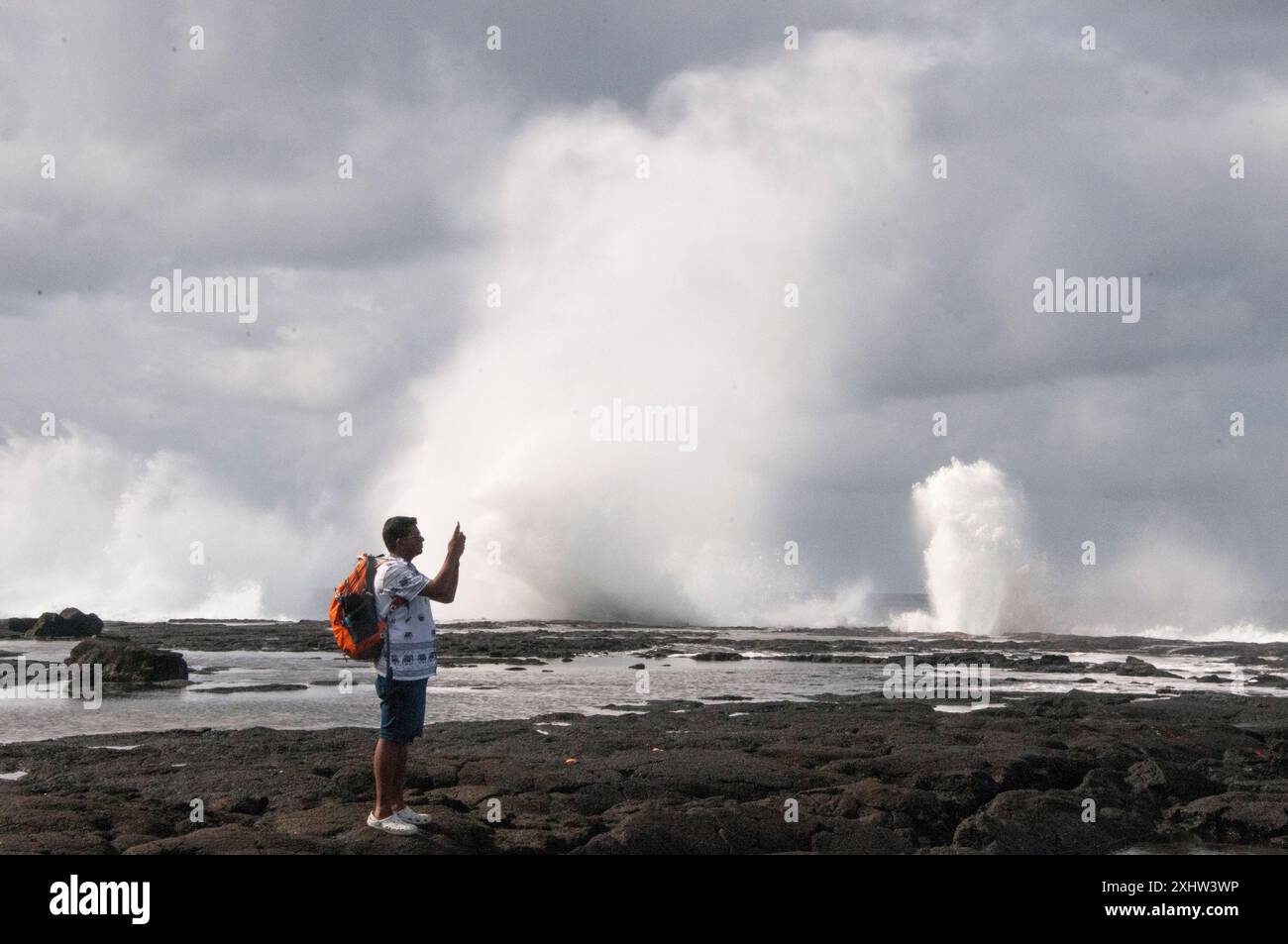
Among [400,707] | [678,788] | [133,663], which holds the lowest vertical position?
[133,663]

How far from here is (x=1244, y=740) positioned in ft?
53.1

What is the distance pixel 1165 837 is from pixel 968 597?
58.7 m

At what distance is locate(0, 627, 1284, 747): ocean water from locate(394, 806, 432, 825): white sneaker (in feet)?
30.9

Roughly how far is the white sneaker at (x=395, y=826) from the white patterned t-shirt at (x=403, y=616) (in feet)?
4.16

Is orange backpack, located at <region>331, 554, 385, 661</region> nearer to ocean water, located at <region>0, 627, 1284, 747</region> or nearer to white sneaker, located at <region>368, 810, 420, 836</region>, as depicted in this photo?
white sneaker, located at <region>368, 810, 420, 836</region>

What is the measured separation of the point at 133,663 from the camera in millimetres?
27453

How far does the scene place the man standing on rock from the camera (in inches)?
325

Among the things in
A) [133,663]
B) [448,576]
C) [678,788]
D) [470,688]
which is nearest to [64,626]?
[133,663]

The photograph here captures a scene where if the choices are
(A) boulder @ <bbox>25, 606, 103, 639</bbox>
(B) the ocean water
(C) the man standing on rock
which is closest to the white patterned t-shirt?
(C) the man standing on rock

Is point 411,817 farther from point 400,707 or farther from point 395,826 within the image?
point 400,707

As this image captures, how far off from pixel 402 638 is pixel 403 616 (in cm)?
17

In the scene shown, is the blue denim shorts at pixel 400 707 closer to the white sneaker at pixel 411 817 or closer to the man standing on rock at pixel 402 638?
the man standing on rock at pixel 402 638
